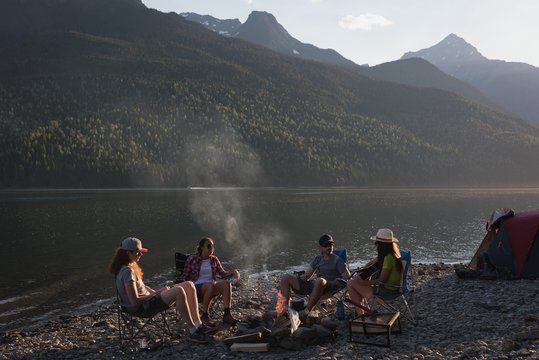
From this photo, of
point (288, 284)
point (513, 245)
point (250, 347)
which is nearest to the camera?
point (250, 347)

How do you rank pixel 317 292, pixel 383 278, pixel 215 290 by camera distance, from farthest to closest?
1. pixel 215 290
2. pixel 317 292
3. pixel 383 278

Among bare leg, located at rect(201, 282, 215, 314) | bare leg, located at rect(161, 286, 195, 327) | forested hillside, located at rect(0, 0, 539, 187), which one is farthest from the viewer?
forested hillside, located at rect(0, 0, 539, 187)

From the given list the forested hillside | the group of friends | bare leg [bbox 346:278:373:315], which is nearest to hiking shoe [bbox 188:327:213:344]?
the group of friends

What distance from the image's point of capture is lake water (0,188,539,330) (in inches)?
775

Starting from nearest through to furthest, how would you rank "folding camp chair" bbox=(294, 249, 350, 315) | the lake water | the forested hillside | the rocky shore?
the rocky shore → "folding camp chair" bbox=(294, 249, 350, 315) → the lake water → the forested hillside

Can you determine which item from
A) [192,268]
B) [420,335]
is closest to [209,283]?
[192,268]

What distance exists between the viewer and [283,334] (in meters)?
8.50

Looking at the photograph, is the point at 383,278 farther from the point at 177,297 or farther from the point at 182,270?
the point at 182,270

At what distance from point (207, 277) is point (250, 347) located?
7.43 ft

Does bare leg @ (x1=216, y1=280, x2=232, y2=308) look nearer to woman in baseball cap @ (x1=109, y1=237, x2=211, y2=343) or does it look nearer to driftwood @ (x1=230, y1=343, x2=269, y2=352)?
woman in baseball cap @ (x1=109, y1=237, x2=211, y2=343)

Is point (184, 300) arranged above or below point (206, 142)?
below

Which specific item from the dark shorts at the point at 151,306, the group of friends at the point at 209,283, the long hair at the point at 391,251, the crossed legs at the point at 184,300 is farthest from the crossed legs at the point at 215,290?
the long hair at the point at 391,251

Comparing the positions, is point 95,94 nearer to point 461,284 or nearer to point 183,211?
point 183,211

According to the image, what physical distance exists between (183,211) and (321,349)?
167ft
